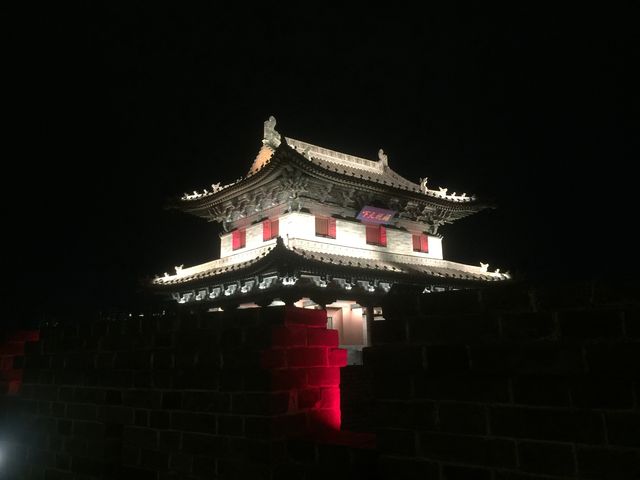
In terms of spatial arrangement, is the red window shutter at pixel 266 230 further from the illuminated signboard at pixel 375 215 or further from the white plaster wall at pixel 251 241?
the illuminated signboard at pixel 375 215

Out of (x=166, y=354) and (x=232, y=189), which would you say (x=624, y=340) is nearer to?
(x=166, y=354)

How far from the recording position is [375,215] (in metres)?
19.5

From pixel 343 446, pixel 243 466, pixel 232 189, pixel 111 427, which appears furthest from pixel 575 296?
pixel 232 189

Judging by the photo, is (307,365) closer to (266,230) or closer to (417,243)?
(266,230)

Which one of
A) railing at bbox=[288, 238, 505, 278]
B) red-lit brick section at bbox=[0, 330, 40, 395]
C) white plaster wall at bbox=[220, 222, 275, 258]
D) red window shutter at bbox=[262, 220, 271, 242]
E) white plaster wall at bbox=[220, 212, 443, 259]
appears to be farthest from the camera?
white plaster wall at bbox=[220, 222, 275, 258]

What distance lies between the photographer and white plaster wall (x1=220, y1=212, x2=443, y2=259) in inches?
699

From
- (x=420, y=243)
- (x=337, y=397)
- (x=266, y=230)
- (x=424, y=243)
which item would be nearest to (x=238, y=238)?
(x=266, y=230)

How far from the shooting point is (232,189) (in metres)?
19.3

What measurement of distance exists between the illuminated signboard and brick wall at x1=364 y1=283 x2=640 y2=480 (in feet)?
51.7

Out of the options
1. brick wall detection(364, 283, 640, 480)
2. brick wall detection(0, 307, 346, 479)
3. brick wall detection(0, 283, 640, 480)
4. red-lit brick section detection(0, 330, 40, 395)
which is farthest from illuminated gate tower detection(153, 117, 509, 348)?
brick wall detection(364, 283, 640, 480)

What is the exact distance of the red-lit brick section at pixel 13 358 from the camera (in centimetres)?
656

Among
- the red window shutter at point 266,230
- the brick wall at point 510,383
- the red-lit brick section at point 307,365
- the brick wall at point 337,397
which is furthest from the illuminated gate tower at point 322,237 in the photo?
the brick wall at point 510,383

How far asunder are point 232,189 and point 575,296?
57.3 feet

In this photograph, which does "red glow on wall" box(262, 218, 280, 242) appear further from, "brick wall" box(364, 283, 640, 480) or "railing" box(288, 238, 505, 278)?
"brick wall" box(364, 283, 640, 480)
